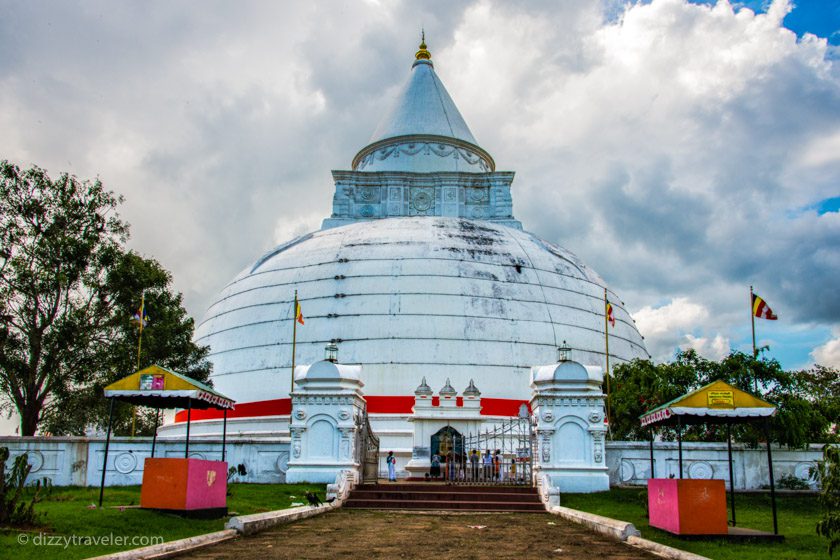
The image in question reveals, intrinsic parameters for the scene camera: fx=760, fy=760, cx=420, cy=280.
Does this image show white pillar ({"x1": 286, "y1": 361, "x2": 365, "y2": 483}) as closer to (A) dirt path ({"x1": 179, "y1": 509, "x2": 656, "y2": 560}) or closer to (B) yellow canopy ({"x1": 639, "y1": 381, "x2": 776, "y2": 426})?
(A) dirt path ({"x1": 179, "y1": 509, "x2": 656, "y2": 560})

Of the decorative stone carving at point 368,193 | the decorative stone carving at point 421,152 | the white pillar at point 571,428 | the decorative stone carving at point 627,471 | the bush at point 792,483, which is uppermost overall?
the decorative stone carving at point 421,152

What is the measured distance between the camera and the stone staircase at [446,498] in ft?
56.4

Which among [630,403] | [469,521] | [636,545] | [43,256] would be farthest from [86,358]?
[636,545]

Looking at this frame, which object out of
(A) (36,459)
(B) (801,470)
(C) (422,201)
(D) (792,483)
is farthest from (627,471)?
(C) (422,201)

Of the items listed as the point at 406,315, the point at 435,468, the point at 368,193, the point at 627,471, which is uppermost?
the point at 368,193

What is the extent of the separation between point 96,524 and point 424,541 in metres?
4.95

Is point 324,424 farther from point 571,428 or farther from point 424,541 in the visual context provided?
point 424,541

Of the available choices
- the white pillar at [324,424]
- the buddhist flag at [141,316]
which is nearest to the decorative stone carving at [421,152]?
the buddhist flag at [141,316]

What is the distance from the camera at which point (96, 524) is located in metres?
11.5

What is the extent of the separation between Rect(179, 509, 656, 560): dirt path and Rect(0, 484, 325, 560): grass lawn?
4.00 ft

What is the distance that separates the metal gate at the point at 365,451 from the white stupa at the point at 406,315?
6.28 m

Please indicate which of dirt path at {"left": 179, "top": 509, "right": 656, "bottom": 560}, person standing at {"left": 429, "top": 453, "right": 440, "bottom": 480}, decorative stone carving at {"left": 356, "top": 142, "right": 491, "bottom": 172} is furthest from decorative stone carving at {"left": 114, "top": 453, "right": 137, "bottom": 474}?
decorative stone carving at {"left": 356, "top": 142, "right": 491, "bottom": 172}

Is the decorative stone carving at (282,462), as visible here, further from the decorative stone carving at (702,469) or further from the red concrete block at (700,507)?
the red concrete block at (700,507)

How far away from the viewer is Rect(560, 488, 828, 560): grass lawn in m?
10.7
